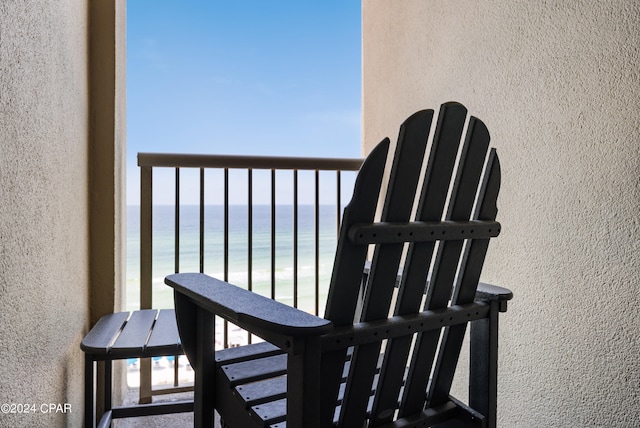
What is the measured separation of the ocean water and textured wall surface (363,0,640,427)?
107cm

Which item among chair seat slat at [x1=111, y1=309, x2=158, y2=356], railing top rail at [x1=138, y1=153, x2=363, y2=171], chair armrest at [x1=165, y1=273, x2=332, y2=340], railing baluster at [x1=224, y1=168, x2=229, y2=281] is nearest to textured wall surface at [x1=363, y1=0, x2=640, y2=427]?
railing top rail at [x1=138, y1=153, x2=363, y2=171]

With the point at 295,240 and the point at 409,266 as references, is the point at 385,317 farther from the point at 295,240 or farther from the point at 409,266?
the point at 295,240

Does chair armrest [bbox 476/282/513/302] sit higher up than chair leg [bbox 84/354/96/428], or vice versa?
chair armrest [bbox 476/282/513/302]

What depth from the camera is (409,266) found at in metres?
0.92

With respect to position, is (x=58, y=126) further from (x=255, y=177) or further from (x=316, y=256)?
(x=316, y=256)

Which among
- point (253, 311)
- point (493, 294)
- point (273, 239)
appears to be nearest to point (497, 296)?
point (493, 294)

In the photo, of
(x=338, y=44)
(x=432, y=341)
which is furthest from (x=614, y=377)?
(x=338, y=44)

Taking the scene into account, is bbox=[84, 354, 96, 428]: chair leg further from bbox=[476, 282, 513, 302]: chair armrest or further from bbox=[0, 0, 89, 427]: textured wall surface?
bbox=[476, 282, 513, 302]: chair armrest

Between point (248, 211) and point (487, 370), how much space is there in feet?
4.77

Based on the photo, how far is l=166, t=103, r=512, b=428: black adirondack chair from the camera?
775 mm

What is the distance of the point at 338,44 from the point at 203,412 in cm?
1254

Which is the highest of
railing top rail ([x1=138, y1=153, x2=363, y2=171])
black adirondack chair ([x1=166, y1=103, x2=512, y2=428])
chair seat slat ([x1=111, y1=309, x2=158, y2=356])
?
railing top rail ([x1=138, y1=153, x2=363, y2=171])

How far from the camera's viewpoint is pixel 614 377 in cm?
105

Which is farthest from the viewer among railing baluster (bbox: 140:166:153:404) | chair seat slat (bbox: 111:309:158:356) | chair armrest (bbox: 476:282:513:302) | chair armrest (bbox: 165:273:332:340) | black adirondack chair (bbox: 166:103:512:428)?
railing baluster (bbox: 140:166:153:404)
